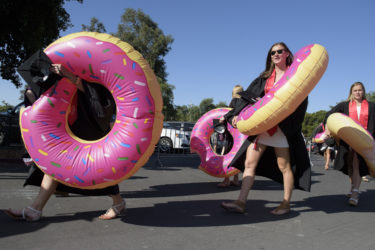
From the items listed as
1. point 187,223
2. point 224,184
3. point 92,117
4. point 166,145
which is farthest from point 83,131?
point 166,145

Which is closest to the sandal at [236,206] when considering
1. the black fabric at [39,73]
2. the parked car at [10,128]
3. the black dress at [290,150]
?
the black dress at [290,150]

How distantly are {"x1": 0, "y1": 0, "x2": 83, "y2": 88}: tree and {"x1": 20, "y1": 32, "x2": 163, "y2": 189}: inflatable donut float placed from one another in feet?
20.9

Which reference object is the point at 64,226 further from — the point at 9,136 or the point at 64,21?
the point at 64,21

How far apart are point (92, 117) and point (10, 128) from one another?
6.86m

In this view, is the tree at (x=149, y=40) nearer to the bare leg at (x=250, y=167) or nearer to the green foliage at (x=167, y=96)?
the green foliage at (x=167, y=96)

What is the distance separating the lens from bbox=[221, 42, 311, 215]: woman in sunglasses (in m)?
3.48

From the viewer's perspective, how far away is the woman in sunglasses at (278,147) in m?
3.48

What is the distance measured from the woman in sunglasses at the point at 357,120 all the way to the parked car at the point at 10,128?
844 centimetres

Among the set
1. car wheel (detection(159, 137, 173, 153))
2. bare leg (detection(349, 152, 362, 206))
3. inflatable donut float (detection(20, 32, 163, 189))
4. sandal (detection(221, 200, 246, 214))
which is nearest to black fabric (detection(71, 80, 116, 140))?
inflatable donut float (detection(20, 32, 163, 189))

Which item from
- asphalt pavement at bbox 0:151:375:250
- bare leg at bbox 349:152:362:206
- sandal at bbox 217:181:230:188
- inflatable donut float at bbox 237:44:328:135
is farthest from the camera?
sandal at bbox 217:181:230:188

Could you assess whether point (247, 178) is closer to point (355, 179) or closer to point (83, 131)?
point (83, 131)

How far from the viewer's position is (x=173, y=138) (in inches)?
504

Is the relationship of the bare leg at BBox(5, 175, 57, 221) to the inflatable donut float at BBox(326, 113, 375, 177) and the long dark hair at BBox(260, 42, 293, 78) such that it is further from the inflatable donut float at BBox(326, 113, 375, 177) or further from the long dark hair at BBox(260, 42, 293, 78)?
the inflatable donut float at BBox(326, 113, 375, 177)

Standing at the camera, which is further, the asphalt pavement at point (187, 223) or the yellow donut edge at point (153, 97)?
the yellow donut edge at point (153, 97)
